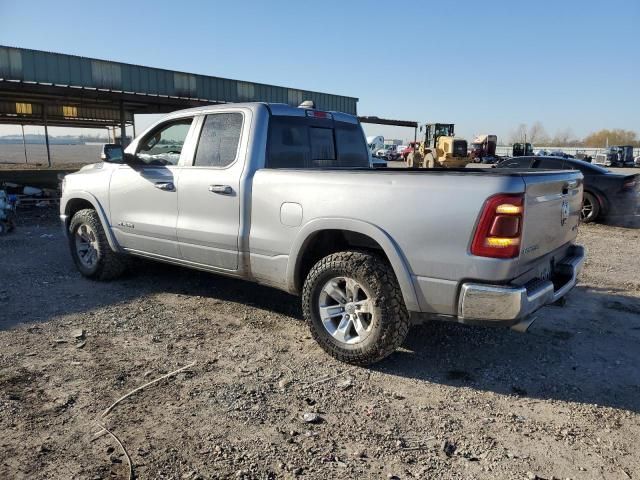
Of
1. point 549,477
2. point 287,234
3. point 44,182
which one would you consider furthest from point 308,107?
point 44,182

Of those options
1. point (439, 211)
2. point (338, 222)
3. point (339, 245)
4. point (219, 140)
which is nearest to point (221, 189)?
point (219, 140)

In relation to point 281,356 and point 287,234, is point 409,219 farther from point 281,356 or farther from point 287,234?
point 281,356

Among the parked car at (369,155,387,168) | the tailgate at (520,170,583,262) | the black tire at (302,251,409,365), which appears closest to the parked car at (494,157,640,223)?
the parked car at (369,155,387,168)

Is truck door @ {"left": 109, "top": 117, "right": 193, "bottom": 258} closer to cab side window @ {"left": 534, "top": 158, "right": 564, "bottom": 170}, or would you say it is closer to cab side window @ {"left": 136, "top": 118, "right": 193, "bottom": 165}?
cab side window @ {"left": 136, "top": 118, "right": 193, "bottom": 165}

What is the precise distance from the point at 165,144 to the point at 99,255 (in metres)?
1.63

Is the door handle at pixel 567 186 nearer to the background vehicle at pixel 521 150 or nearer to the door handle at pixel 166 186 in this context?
the door handle at pixel 166 186

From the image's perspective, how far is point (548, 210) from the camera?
3.47 m

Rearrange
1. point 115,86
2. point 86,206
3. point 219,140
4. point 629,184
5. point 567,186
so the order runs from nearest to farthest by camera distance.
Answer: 1. point 567,186
2. point 219,140
3. point 86,206
4. point 629,184
5. point 115,86

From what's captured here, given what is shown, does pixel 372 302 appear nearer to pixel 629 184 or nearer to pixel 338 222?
pixel 338 222

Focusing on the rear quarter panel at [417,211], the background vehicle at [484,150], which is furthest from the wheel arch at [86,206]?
the background vehicle at [484,150]

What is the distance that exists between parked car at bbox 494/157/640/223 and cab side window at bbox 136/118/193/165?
777cm

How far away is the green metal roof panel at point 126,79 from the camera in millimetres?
16578

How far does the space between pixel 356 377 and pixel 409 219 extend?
1.23m

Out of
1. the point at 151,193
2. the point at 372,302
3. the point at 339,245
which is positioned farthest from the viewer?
the point at 151,193
